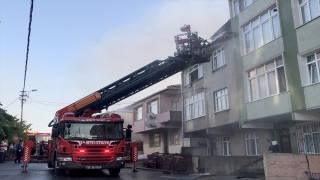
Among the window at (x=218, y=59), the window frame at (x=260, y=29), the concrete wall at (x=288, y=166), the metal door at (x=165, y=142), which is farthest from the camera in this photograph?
the metal door at (x=165, y=142)

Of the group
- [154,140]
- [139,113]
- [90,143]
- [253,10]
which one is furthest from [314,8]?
[139,113]

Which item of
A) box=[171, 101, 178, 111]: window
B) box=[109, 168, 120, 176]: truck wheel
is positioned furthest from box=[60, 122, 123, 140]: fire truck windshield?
box=[171, 101, 178, 111]: window

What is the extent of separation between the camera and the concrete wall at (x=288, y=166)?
1197cm

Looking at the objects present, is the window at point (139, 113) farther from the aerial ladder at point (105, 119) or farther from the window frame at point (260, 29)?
the window frame at point (260, 29)

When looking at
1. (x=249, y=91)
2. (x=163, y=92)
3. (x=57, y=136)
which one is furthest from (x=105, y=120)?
(x=163, y=92)

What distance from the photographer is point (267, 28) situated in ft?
52.7

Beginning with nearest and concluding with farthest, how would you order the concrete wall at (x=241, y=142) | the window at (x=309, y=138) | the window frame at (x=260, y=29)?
the window at (x=309, y=138), the window frame at (x=260, y=29), the concrete wall at (x=241, y=142)

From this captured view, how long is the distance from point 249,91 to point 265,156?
18.8 ft

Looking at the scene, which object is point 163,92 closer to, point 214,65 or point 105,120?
point 214,65

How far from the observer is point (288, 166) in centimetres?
1209

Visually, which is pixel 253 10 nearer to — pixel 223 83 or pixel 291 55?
pixel 291 55

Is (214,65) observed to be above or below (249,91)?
above

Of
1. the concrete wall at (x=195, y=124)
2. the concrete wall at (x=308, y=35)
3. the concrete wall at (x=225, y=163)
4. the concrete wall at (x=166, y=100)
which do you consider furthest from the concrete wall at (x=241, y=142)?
the concrete wall at (x=166, y=100)

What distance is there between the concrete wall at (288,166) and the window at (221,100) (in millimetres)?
7929
